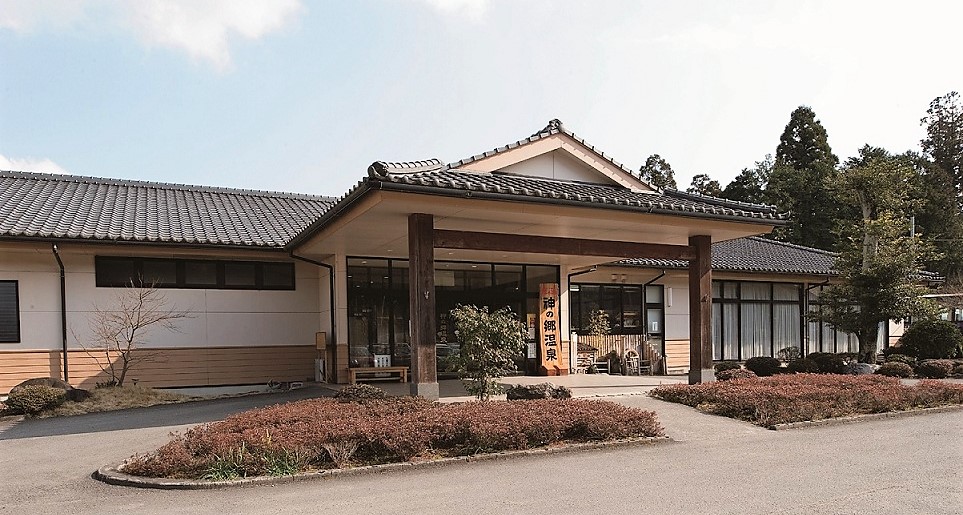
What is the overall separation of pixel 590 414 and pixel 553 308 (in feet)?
27.6

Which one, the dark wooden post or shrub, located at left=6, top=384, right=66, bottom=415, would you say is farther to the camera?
shrub, located at left=6, top=384, right=66, bottom=415

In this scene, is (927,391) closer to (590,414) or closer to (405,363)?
(590,414)

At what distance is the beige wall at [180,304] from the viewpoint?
13133 millimetres

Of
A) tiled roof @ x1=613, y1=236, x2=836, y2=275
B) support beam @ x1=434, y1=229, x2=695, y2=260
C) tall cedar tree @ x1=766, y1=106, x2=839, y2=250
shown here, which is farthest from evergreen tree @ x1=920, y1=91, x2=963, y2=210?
support beam @ x1=434, y1=229, x2=695, y2=260

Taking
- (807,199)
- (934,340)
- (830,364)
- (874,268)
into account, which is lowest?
(830,364)

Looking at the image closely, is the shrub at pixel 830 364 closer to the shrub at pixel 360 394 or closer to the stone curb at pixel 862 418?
the stone curb at pixel 862 418

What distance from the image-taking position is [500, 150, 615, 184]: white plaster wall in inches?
488

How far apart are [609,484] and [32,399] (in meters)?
9.38

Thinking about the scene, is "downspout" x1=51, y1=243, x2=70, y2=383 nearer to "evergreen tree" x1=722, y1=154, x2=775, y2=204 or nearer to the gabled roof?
the gabled roof

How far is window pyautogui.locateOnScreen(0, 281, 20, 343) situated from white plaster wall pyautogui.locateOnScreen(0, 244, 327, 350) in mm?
92

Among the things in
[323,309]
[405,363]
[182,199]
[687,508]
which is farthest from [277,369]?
[687,508]

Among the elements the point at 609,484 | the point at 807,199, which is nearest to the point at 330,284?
the point at 609,484

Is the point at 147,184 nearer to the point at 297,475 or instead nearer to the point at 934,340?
the point at 297,475

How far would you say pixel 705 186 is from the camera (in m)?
46.3
